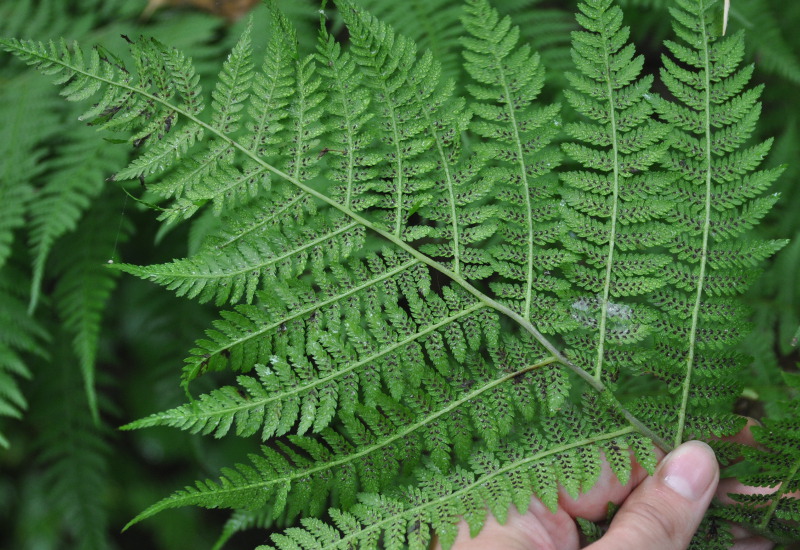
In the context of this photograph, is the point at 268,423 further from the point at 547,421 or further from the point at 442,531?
the point at 547,421

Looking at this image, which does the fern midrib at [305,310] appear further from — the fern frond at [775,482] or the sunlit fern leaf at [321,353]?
the fern frond at [775,482]

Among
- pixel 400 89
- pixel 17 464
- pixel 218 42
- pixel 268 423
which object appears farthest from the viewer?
pixel 17 464

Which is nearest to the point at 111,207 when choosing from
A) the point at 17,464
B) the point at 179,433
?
the point at 179,433

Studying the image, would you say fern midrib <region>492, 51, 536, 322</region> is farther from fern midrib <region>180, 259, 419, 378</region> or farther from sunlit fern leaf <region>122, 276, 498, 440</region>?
fern midrib <region>180, 259, 419, 378</region>

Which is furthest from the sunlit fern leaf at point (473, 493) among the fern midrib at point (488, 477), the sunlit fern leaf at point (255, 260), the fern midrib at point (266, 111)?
the fern midrib at point (266, 111)

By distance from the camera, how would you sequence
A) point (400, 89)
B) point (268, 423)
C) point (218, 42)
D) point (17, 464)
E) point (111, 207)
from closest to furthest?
point (268, 423) < point (400, 89) < point (111, 207) < point (218, 42) < point (17, 464)

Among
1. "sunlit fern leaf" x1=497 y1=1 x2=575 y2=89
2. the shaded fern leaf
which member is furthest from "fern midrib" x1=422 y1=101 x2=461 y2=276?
the shaded fern leaf

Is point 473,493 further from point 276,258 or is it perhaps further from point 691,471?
point 276,258
